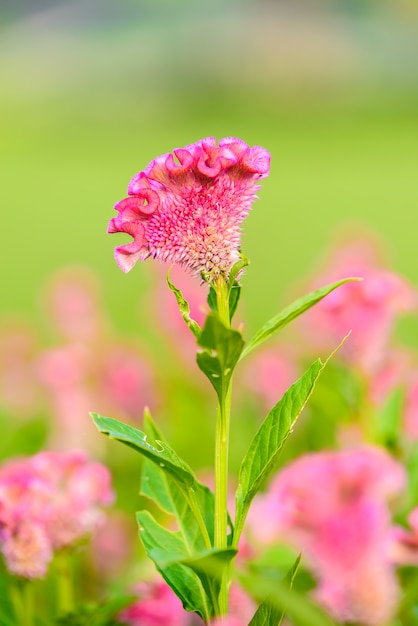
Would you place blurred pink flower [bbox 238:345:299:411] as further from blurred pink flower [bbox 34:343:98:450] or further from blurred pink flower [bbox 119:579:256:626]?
blurred pink flower [bbox 119:579:256:626]

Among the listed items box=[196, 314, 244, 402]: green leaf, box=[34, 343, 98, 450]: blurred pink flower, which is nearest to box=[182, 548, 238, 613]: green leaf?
box=[196, 314, 244, 402]: green leaf

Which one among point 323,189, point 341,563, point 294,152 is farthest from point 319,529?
point 294,152

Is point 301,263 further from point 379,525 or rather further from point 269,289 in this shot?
point 379,525

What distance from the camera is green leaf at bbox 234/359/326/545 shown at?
0.89 metres

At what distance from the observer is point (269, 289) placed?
6.17 metres

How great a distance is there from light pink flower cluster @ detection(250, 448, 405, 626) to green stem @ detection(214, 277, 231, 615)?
0.27 meters

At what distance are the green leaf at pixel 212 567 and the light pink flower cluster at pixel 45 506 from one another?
0.26m

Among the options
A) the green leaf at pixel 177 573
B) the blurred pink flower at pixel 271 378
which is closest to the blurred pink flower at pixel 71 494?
the green leaf at pixel 177 573

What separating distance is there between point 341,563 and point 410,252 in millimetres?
6034

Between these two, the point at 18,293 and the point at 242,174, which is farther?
the point at 18,293

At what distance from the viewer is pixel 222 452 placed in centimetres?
90

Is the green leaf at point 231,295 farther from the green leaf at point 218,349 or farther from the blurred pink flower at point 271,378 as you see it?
the blurred pink flower at point 271,378

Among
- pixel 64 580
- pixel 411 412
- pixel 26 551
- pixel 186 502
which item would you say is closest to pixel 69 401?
pixel 411 412

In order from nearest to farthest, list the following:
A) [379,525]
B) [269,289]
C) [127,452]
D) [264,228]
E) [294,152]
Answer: [379,525]
[127,452]
[269,289]
[264,228]
[294,152]
